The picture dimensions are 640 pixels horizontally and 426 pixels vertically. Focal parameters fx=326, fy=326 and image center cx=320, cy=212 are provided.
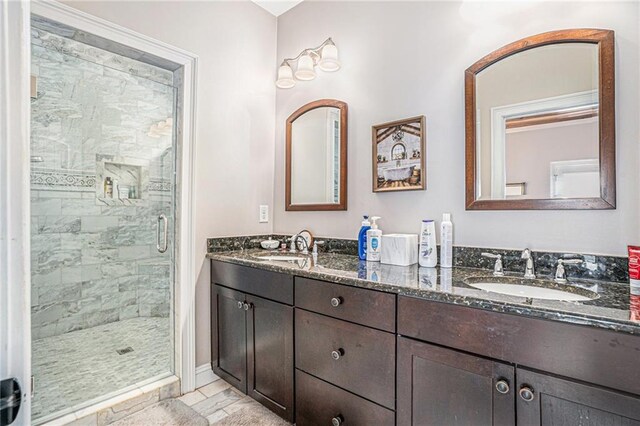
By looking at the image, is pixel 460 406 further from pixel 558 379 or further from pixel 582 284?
pixel 582 284

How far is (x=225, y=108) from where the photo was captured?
2221 mm

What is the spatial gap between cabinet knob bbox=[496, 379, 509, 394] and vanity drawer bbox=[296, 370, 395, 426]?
0.42 meters

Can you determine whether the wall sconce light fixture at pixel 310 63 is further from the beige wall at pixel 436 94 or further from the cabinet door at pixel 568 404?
the cabinet door at pixel 568 404

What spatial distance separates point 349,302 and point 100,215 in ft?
8.57

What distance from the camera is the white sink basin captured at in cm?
120

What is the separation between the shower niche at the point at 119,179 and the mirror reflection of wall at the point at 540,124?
2.67m

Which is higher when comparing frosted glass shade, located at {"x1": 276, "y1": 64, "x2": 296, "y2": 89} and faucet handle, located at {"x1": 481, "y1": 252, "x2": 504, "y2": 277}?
frosted glass shade, located at {"x1": 276, "y1": 64, "x2": 296, "y2": 89}

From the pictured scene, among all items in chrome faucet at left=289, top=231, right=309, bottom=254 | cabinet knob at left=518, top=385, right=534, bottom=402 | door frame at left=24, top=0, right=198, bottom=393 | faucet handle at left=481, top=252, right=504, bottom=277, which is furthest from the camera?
chrome faucet at left=289, top=231, right=309, bottom=254

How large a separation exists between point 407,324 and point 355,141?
1.26 metres

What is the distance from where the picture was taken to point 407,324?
119cm

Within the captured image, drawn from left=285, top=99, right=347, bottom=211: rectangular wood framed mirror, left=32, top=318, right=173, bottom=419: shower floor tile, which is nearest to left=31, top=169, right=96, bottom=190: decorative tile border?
→ left=32, top=318, right=173, bottom=419: shower floor tile

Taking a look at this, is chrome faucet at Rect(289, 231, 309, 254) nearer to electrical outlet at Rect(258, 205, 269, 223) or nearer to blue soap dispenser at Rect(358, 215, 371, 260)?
electrical outlet at Rect(258, 205, 269, 223)

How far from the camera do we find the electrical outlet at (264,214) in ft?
8.07

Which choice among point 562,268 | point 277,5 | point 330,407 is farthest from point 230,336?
point 277,5
